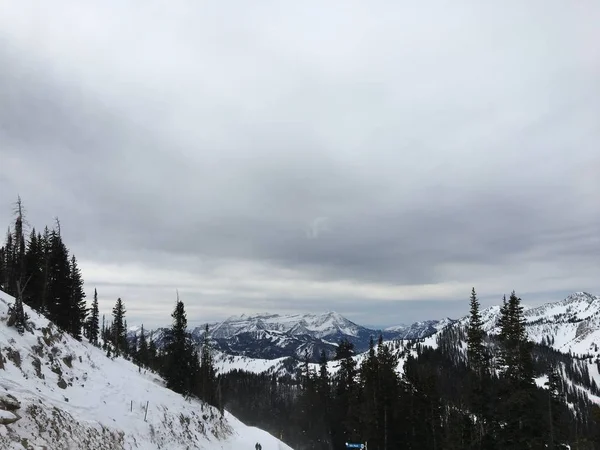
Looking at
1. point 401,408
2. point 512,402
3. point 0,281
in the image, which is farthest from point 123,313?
point 512,402

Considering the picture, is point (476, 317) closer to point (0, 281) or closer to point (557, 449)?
point (557, 449)

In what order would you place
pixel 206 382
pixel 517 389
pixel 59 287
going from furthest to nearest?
pixel 206 382
pixel 59 287
pixel 517 389

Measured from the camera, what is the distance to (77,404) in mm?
23516

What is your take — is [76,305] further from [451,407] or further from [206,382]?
[451,407]

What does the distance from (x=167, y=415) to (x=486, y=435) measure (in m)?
26.9

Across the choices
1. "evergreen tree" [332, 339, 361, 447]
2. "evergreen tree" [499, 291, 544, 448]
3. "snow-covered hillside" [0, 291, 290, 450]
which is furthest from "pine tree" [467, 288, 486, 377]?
"snow-covered hillside" [0, 291, 290, 450]

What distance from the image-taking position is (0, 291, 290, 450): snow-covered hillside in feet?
57.4

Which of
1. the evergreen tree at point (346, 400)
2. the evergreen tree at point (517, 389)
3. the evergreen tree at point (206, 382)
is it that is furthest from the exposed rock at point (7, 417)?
the evergreen tree at point (346, 400)

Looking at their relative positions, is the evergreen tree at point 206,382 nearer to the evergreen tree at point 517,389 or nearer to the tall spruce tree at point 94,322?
the tall spruce tree at point 94,322

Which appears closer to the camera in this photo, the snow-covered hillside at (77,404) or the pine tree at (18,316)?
the snow-covered hillside at (77,404)

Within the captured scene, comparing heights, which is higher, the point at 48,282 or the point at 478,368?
the point at 48,282

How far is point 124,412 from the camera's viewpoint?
92.5 ft

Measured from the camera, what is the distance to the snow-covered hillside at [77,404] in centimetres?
1750

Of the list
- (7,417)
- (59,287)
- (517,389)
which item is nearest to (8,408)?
(7,417)
